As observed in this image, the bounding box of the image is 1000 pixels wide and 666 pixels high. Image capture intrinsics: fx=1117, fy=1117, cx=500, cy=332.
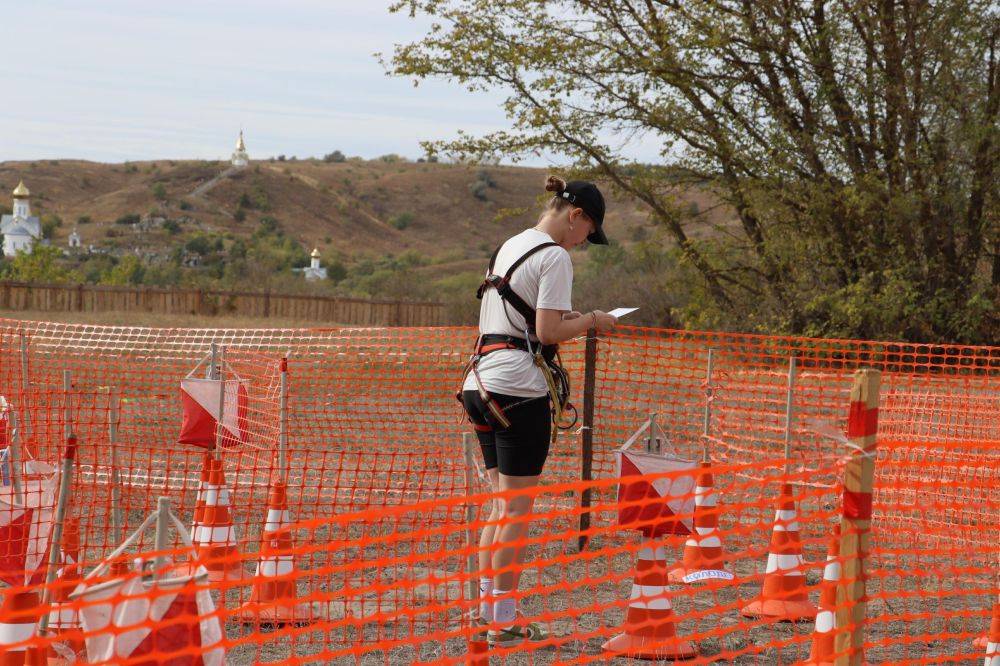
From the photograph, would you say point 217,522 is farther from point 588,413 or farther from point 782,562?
point 782,562

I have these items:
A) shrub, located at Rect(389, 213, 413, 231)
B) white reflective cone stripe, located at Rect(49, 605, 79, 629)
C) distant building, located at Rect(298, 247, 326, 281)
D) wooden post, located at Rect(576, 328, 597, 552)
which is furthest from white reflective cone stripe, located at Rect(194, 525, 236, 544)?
shrub, located at Rect(389, 213, 413, 231)

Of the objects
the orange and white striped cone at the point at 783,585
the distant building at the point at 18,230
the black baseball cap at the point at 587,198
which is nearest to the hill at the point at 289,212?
the distant building at the point at 18,230

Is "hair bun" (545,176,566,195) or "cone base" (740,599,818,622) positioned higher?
"hair bun" (545,176,566,195)

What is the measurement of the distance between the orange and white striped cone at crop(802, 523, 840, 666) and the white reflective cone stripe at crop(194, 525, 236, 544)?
317 centimetres

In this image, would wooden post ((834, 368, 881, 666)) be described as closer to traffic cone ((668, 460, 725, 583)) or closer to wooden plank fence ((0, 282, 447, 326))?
traffic cone ((668, 460, 725, 583))

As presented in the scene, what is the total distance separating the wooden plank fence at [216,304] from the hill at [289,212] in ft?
88.3

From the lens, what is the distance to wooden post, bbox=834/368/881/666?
3.47m

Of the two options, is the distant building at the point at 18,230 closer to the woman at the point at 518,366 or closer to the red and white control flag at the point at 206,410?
the red and white control flag at the point at 206,410

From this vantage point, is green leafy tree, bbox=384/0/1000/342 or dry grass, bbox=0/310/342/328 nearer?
green leafy tree, bbox=384/0/1000/342

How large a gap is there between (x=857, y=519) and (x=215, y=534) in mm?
3802

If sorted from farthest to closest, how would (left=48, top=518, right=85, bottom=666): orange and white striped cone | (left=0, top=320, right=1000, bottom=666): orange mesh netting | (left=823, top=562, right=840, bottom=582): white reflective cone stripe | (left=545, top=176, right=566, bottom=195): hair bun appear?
1. (left=545, top=176, right=566, bottom=195): hair bun
2. (left=48, top=518, right=85, bottom=666): orange and white striped cone
3. (left=823, top=562, right=840, bottom=582): white reflective cone stripe
4. (left=0, top=320, right=1000, bottom=666): orange mesh netting

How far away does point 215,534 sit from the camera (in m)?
6.16

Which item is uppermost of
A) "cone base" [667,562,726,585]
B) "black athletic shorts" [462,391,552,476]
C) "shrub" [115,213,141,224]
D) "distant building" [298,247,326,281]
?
"shrub" [115,213,141,224]

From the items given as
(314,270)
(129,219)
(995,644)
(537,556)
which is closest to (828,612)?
(995,644)
